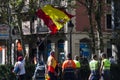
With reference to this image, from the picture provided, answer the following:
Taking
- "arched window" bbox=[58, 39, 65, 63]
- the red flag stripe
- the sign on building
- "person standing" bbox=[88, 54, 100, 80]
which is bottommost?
"arched window" bbox=[58, 39, 65, 63]

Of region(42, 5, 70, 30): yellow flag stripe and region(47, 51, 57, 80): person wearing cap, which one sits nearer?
region(47, 51, 57, 80): person wearing cap

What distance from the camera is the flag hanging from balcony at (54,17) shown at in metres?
26.6

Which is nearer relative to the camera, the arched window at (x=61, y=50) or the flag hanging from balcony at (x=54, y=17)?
the flag hanging from balcony at (x=54, y=17)

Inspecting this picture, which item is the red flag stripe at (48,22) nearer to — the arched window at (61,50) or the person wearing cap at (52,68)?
the person wearing cap at (52,68)

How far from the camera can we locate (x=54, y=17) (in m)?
26.8

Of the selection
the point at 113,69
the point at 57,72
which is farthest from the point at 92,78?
the point at 113,69

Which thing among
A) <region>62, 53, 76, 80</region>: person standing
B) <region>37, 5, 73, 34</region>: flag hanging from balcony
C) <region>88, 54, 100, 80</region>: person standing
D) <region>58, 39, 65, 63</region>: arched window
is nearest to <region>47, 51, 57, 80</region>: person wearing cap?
<region>62, 53, 76, 80</region>: person standing

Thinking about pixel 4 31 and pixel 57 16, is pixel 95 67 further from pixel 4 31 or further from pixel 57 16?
pixel 4 31

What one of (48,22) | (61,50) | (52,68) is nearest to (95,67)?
(52,68)

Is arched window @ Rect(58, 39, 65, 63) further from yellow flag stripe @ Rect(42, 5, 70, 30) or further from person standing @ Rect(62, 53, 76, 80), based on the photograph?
person standing @ Rect(62, 53, 76, 80)

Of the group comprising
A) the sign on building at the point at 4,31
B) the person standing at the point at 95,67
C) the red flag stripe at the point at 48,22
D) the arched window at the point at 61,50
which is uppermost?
the red flag stripe at the point at 48,22

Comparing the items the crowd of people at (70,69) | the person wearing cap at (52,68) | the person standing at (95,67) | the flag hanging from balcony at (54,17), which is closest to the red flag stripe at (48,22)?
the flag hanging from balcony at (54,17)

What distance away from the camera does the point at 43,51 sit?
54938mm

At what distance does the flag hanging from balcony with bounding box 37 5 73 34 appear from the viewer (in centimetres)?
2661
